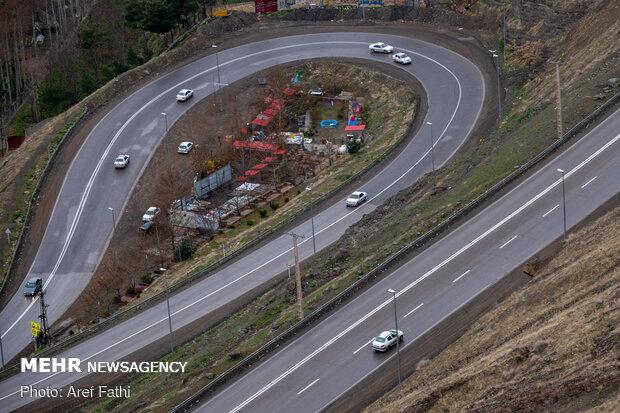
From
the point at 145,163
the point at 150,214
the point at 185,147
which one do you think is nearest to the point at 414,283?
the point at 150,214

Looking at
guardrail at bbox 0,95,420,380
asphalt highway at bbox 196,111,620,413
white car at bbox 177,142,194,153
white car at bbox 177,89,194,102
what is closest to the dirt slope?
asphalt highway at bbox 196,111,620,413

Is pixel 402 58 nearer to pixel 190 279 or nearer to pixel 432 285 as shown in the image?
pixel 190 279

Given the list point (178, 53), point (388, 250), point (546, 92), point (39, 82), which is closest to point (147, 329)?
point (388, 250)

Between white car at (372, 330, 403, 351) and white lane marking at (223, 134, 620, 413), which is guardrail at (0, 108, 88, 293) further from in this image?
white car at (372, 330, 403, 351)

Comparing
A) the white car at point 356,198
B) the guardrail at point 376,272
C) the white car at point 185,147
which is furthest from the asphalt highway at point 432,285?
the white car at point 185,147

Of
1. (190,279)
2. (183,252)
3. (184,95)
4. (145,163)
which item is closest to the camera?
(190,279)

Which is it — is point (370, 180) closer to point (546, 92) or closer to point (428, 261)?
point (546, 92)
